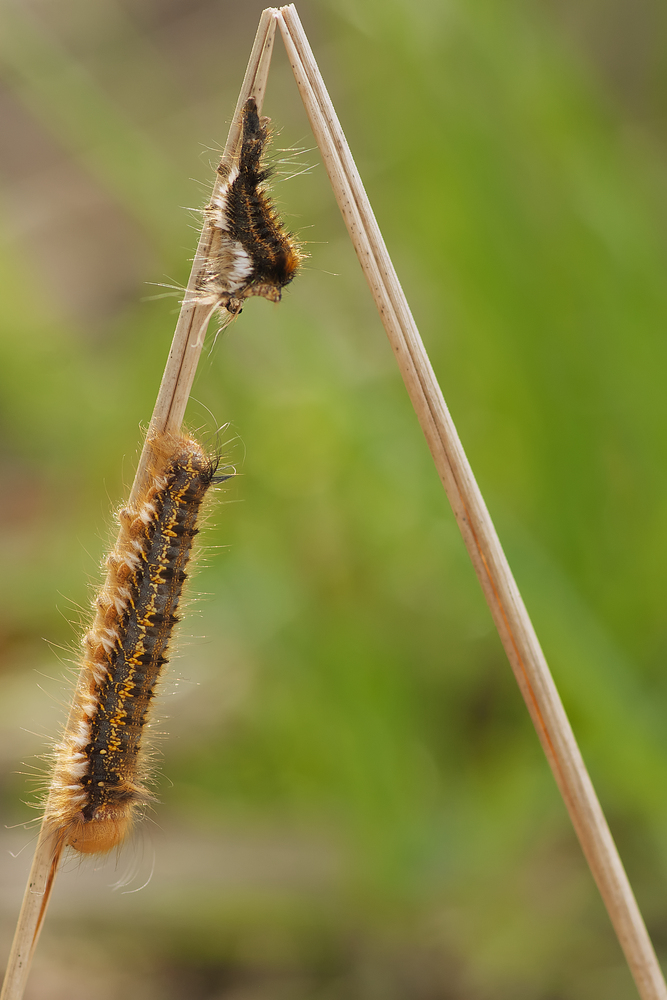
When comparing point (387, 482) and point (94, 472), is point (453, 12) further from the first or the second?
point (94, 472)

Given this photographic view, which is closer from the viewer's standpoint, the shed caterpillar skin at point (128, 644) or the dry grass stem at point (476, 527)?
the dry grass stem at point (476, 527)

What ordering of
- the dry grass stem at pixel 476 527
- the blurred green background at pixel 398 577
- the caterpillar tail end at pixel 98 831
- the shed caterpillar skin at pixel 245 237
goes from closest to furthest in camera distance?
the dry grass stem at pixel 476 527 → the shed caterpillar skin at pixel 245 237 → the caterpillar tail end at pixel 98 831 → the blurred green background at pixel 398 577

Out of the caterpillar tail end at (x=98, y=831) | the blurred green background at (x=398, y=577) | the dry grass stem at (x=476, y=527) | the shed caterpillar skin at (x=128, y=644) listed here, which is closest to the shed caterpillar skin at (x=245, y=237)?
the dry grass stem at (x=476, y=527)

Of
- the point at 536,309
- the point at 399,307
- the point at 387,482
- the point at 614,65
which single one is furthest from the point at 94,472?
the point at 614,65

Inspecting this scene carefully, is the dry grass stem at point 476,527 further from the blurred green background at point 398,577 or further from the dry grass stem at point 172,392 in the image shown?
the blurred green background at point 398,577

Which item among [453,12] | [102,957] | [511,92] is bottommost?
[102,957]

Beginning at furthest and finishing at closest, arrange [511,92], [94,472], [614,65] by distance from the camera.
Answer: [614,65] < [94,472] < [511,92]

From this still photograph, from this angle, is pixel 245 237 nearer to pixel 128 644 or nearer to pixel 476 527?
pixel 476 527
